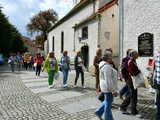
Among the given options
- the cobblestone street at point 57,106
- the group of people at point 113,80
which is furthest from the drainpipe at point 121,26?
the group of people at point 113,80

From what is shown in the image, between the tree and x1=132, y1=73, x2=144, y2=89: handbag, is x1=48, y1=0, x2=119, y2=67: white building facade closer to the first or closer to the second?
x1=132, y1=73, x2=144, y2=89: handbag

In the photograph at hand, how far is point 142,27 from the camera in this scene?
421 inches

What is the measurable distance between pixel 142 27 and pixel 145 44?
3.08 ft

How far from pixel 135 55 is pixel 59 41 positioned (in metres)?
28.3

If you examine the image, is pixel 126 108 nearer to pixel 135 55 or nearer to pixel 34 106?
pixel 135 55

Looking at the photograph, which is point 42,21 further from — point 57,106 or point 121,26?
point 57,106

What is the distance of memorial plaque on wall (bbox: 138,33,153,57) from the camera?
10070 millimetres

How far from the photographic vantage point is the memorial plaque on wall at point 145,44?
1007cm

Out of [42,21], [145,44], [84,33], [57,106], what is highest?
[42,21]

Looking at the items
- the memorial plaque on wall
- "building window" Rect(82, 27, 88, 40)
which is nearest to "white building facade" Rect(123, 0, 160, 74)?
the memorial plaque on wall

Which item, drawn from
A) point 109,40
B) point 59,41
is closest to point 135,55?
point 109,40

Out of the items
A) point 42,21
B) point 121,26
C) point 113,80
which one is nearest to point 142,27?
point 121,26

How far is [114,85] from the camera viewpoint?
15.6 feet

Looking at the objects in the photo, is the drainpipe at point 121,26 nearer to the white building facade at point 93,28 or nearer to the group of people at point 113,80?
the white building facade at point 93,28
